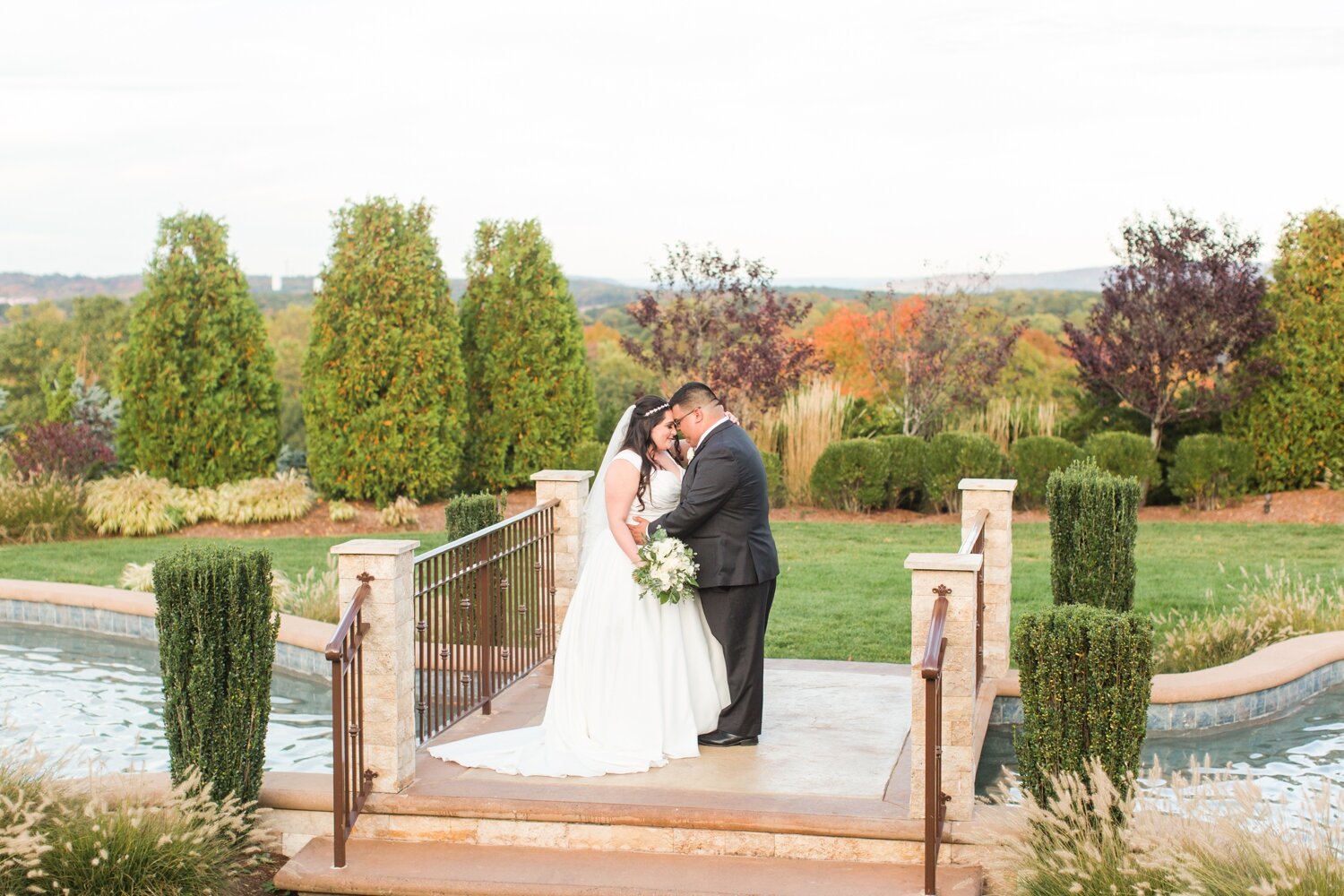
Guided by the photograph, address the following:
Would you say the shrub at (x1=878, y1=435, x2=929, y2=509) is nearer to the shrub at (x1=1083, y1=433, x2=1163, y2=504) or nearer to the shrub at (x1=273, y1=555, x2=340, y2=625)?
the shrub at (x1=1083, y1=433, x2=1163, y2=504)

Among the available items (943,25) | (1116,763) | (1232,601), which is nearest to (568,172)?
(943,25)

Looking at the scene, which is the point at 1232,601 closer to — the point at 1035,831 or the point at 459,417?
the point at 1035,831

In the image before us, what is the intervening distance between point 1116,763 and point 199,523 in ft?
40.1

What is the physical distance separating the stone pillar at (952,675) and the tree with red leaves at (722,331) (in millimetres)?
11107

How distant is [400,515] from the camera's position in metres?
15.2

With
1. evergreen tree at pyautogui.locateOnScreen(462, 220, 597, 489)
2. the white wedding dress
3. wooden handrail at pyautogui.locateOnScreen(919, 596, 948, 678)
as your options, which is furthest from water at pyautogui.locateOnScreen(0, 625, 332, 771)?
evergreen tree at pyautogui.locateOnScreen(462, 220, 597, 489)

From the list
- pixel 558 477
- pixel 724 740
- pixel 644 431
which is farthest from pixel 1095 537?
pixel 558 477

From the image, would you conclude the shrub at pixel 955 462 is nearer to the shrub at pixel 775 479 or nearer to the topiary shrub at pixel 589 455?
the shrub at pixel 775 479

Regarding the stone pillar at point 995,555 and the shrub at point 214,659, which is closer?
the shrub at point 214,659

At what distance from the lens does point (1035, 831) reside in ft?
16.0

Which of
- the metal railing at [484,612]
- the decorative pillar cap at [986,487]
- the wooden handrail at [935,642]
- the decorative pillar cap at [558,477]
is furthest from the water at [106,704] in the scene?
the decorative pillar cap at [986,487]

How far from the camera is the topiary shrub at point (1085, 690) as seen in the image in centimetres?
499

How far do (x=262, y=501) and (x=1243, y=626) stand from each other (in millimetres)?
10803

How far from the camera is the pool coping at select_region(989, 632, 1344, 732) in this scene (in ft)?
24.2
